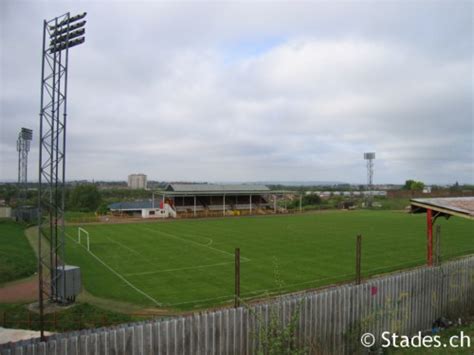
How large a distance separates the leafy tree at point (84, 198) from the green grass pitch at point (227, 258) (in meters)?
46.8

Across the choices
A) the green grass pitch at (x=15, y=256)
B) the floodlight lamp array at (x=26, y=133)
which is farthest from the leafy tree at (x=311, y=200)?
the green grass pitch at (x=15, y=256)

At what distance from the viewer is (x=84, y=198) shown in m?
84.6

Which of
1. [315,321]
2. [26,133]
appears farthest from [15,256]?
[315,321]

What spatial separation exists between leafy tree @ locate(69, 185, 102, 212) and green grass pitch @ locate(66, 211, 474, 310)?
153ft

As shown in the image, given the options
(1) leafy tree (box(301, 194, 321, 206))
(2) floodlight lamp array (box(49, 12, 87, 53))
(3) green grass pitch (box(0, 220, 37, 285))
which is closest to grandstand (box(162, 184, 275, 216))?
(1) leafy tree (box(301, 194, 321, 206))

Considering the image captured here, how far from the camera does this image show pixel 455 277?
442 inches

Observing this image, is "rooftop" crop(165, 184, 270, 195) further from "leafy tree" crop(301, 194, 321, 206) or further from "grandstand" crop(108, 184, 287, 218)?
"leafy tree" crop(301, 194, 321, 206)

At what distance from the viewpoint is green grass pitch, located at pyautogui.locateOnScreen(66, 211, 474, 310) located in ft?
56.3

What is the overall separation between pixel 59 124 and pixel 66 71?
6.61ft

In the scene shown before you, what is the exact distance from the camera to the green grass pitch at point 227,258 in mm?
17156

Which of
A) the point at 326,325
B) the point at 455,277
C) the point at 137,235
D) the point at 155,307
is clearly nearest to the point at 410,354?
the point at 326,325

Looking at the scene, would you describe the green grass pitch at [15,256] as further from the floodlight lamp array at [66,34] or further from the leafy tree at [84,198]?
the leafy tree at [84,198]

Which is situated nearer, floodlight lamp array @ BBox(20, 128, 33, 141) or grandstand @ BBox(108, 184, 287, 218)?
floodlight lamp array @ BBox(20, 128, 33, 141)

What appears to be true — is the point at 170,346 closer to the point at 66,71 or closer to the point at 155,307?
the point at 155,307
